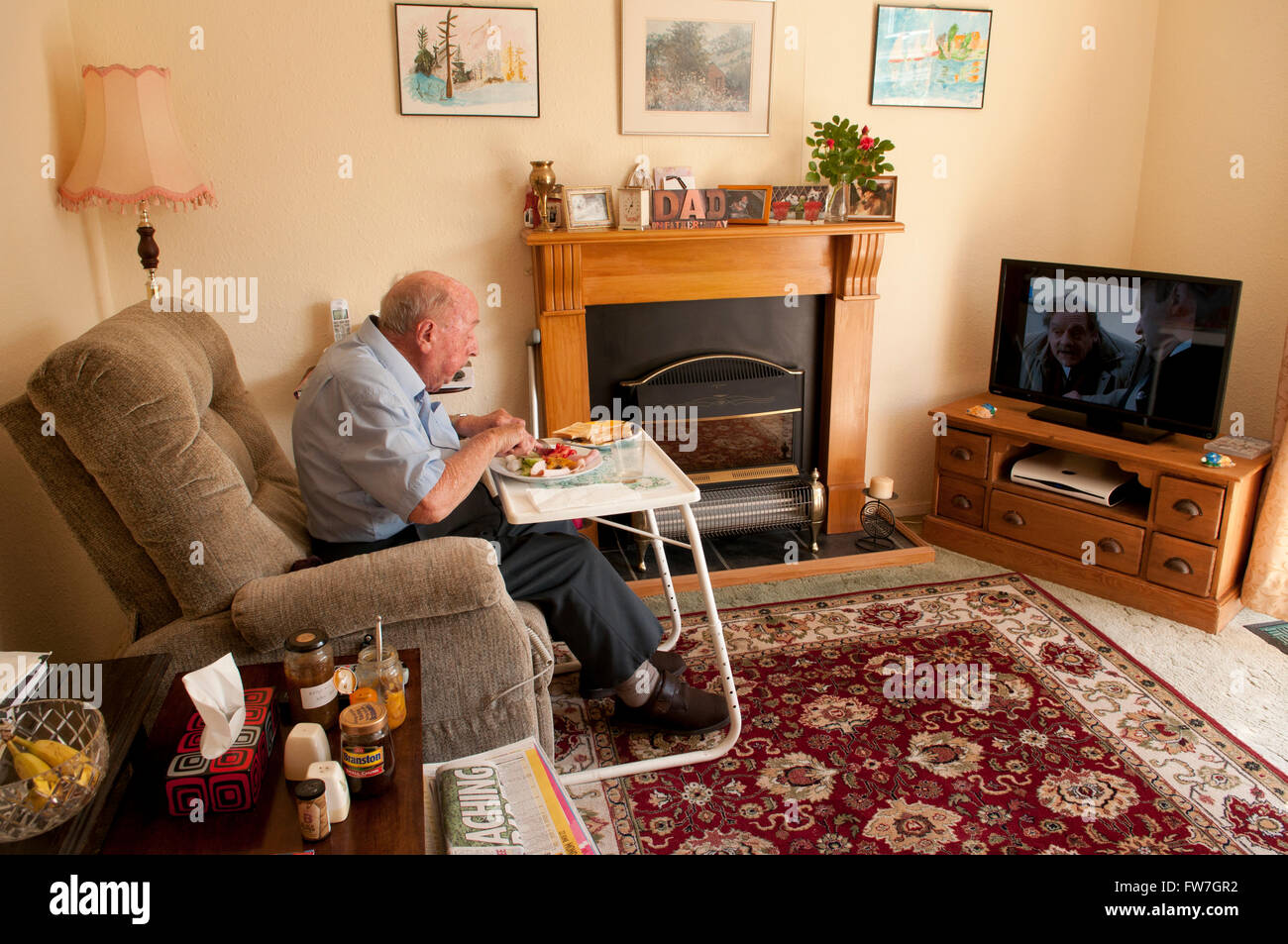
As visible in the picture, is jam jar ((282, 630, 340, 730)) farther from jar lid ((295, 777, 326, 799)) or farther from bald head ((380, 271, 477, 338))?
bald head ((380, 271, 477, 338))

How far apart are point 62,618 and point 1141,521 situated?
306 centimetres

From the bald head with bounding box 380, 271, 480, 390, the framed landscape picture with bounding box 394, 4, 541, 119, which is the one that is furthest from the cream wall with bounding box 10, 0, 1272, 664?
the bald head with bounding box 380, 271, 480, 390

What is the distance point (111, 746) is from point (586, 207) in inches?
86.1

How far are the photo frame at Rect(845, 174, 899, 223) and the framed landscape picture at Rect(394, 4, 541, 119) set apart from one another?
1173mm

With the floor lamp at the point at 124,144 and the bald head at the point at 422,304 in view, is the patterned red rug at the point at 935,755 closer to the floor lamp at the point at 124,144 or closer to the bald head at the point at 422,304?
the bald head at the point at 422,304

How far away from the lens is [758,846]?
1896mm

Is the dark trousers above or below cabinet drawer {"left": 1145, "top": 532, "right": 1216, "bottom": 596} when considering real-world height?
above

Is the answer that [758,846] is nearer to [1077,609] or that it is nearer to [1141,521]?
[1077,609]

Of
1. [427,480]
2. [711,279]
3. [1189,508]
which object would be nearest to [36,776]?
[427,480]

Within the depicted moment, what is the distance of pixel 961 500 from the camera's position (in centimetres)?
336

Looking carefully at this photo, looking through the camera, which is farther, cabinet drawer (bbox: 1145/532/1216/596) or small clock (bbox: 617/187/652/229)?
small clock (bbox: 617/187/652/229)

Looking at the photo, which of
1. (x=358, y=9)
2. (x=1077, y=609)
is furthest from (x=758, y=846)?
(x=358, y=9)

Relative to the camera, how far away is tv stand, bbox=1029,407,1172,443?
2.98 m

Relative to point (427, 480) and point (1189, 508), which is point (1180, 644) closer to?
point (1189, 508)
